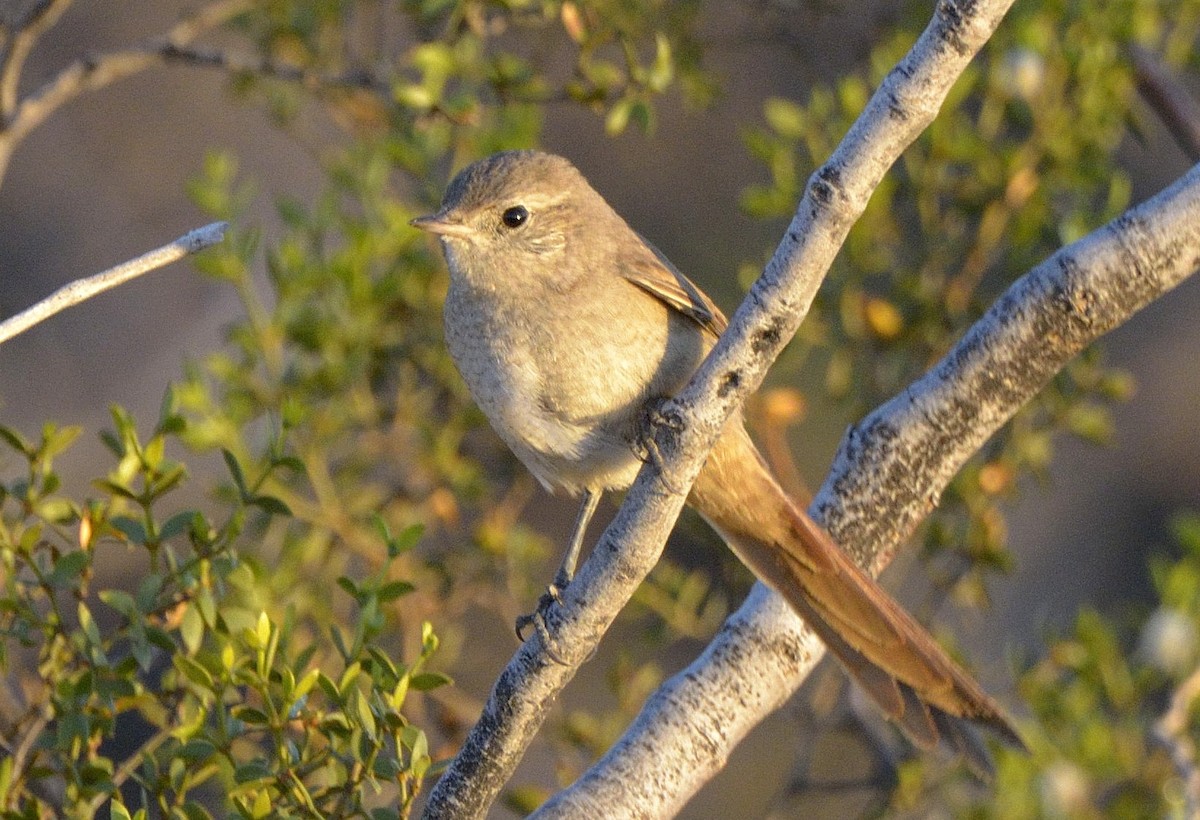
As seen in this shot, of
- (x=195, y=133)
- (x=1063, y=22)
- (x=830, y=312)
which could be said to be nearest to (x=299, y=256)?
(x=830, y=312)

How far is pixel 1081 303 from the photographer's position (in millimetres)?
2562

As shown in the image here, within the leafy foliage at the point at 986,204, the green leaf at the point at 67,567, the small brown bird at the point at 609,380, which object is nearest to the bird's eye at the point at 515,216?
the small brown bird at the point at 609,380

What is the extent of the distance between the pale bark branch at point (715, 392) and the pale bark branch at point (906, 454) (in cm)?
17

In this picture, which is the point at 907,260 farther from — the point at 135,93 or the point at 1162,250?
the point at 135,93

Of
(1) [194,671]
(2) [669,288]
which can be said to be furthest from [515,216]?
(1) [194,671]

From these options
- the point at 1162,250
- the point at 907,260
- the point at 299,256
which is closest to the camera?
the point at 1162,250

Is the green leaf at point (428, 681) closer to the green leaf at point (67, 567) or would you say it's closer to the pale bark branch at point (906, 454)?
the pale bark branch at point (906, 454)

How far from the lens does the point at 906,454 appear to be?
2.67 metres

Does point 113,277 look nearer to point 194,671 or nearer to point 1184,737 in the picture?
point 194,671

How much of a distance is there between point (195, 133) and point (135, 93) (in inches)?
16.3

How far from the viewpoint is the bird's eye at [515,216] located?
10.1 ft

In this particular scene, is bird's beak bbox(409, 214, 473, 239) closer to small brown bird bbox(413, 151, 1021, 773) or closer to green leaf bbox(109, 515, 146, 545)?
small brown bird bbox(413, 151, 1021, 773)

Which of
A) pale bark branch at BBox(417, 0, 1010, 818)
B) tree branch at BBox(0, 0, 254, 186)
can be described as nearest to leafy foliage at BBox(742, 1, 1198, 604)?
tree branch at BBox(0, 0, 254, 186)

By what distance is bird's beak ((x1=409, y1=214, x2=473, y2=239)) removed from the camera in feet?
9.87
